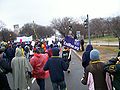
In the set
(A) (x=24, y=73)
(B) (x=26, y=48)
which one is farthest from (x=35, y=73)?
(B) (x=26, y=48)

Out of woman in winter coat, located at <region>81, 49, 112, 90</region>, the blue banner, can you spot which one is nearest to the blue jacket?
woman in winter coat, located at <region>81, 49, 112, 90</region>

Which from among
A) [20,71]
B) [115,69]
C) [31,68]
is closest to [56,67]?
[31,68]

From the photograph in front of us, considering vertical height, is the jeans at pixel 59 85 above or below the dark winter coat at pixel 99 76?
below

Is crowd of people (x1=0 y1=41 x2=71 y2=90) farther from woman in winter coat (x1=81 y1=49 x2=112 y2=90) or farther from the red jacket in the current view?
woman in winter coat (x1=81 y1=49 x2=112 y2=90)

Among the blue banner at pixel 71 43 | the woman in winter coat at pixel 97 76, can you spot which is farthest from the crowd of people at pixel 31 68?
the blue banner at pixel 71 43

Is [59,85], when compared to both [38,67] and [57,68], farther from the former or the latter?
[38,67]

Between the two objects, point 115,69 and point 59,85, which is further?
point 59,85

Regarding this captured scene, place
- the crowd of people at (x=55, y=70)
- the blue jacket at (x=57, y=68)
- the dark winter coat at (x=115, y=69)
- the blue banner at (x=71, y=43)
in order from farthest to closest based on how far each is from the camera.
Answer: the blue banner at (x=71, y=43) → the blue jacket at (x=57, y=68) → the crowd of people at (x=55, y=70) → the dark winter coat at (x=115, y=69)

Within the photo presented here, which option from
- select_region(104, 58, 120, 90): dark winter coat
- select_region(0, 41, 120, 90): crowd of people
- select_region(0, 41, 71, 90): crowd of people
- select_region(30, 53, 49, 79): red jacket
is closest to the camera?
select_region(104, 58, 120, 90): dark winter coat

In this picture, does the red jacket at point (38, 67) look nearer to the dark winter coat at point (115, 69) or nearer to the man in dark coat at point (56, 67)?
the man in dark coat at point (56, 67)

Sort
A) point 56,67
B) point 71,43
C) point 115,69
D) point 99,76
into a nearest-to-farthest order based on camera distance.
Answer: point 115,69
point 99,76
point 56,67
point 71,43

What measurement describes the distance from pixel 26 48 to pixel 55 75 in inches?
648

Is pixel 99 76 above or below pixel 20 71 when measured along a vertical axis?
above

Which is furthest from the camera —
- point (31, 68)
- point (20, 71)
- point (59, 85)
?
point (31, 68)
